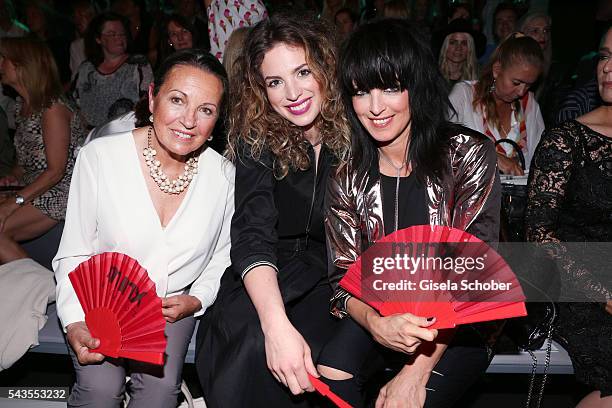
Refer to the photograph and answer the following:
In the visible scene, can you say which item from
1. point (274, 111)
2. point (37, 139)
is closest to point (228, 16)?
point (37, 139)

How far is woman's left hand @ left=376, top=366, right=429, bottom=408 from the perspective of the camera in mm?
1901

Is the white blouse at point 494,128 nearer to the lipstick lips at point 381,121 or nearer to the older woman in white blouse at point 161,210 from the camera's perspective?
the lipstick lips at point 381,121

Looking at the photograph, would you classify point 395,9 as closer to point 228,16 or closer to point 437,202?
point 228,16

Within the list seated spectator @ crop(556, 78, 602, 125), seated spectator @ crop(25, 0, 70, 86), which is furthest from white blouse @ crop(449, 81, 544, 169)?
seated spectator @ crop(25, 0, 70, 86)

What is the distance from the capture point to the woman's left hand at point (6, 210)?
3.34 metres

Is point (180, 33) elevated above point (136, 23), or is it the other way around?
point (136, 23)

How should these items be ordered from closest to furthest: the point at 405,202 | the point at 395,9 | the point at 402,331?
the point at 402,331
the point at 405,202
the point at 395,9

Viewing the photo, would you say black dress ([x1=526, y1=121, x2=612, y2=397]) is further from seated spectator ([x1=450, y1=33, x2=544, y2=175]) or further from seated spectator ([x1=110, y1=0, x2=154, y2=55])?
seated spectator ([x1=110, y1=0, x2=154, y2=55])

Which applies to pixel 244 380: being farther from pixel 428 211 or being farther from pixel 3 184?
pixel 3 184

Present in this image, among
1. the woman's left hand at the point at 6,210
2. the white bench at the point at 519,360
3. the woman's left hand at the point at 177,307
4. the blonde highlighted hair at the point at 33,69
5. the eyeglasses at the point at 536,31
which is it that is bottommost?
the white bench at the point at 519,360

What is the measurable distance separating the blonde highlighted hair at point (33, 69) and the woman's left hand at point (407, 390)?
2481 mm

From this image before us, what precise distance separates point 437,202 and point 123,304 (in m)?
1.05

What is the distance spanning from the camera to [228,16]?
414 centimetres

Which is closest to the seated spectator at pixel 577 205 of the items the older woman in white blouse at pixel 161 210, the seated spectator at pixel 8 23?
the older woman in white blouse at pixel 161 210
